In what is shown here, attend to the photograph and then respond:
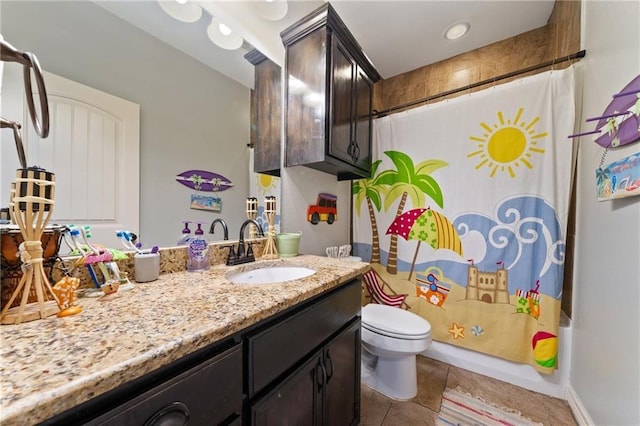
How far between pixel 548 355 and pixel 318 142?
1.92m

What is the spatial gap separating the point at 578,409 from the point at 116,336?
7.06ft

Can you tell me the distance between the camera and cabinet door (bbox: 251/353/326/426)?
0.64 meters

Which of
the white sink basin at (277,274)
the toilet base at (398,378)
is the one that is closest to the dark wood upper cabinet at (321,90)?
the white sink basin at (277,274)

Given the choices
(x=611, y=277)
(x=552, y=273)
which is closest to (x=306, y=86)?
(x=611, y=277)

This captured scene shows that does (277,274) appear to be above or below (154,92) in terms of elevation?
below

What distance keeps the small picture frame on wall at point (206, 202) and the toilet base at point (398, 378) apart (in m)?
1.39

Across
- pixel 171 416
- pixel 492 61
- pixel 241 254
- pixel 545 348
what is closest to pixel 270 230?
pixel 241 254

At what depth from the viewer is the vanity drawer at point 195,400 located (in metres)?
0.39

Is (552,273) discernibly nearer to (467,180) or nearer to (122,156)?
(467,180)

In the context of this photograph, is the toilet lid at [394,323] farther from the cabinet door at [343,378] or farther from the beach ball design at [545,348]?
the beach ball design at [545,348]

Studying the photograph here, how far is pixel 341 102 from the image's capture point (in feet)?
4.76

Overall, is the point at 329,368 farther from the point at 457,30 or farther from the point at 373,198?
the point at 457,30

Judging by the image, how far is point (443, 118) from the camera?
1804 millimetres

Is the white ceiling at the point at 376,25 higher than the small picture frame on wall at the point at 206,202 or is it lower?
higher
